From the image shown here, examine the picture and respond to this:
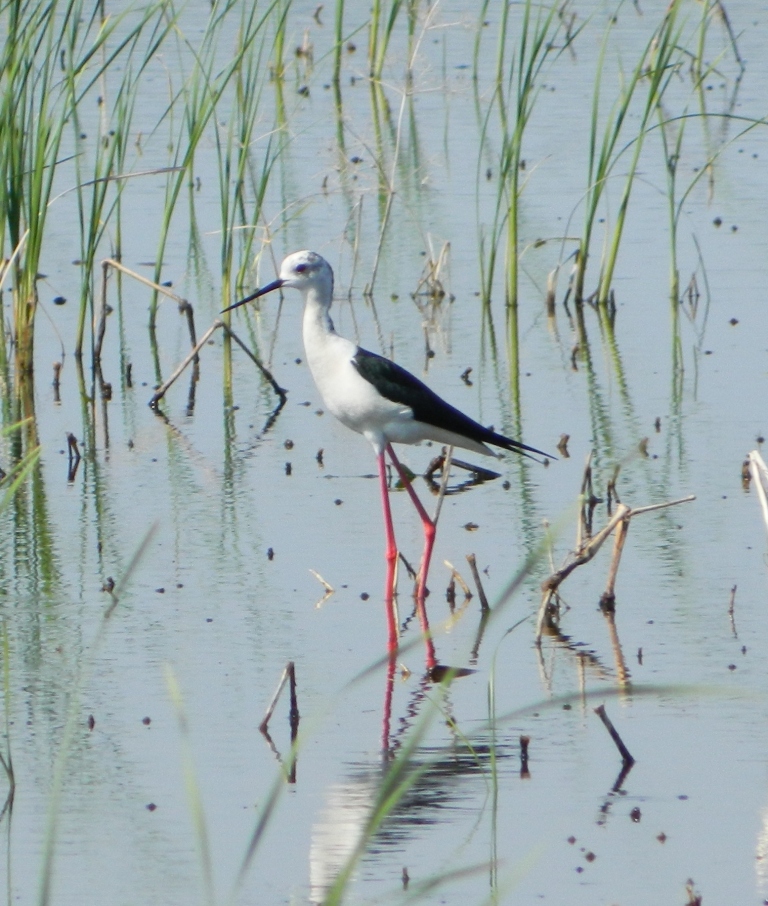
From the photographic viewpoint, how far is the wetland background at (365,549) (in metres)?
4.29

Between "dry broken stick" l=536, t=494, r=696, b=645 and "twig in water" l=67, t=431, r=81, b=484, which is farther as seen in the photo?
"twig in water" l=67, t=431, r=81, b=484

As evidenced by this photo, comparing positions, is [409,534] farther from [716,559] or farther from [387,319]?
[387,319]

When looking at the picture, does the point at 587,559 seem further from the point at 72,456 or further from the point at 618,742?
the point at 72,456

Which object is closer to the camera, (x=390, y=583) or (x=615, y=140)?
(x=390, y=583)

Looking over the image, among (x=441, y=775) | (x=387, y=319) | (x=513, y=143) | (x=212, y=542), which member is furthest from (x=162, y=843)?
(x=387, y=319)

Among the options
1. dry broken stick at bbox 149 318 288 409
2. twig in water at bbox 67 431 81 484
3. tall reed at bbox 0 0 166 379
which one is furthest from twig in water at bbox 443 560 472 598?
dry broken stick at bbox 149 318 288 409

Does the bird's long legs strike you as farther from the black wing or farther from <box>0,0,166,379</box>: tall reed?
<box>0,0,166,379</box>: tall reed

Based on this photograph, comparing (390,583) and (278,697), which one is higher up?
(390,583)

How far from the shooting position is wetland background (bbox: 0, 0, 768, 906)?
169 inches

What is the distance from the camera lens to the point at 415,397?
6.64 m

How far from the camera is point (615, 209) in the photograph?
42.5ft

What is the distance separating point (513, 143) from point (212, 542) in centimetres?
330

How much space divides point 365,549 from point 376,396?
0.61 metres

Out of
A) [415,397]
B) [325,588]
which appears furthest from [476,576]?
[415,397]
